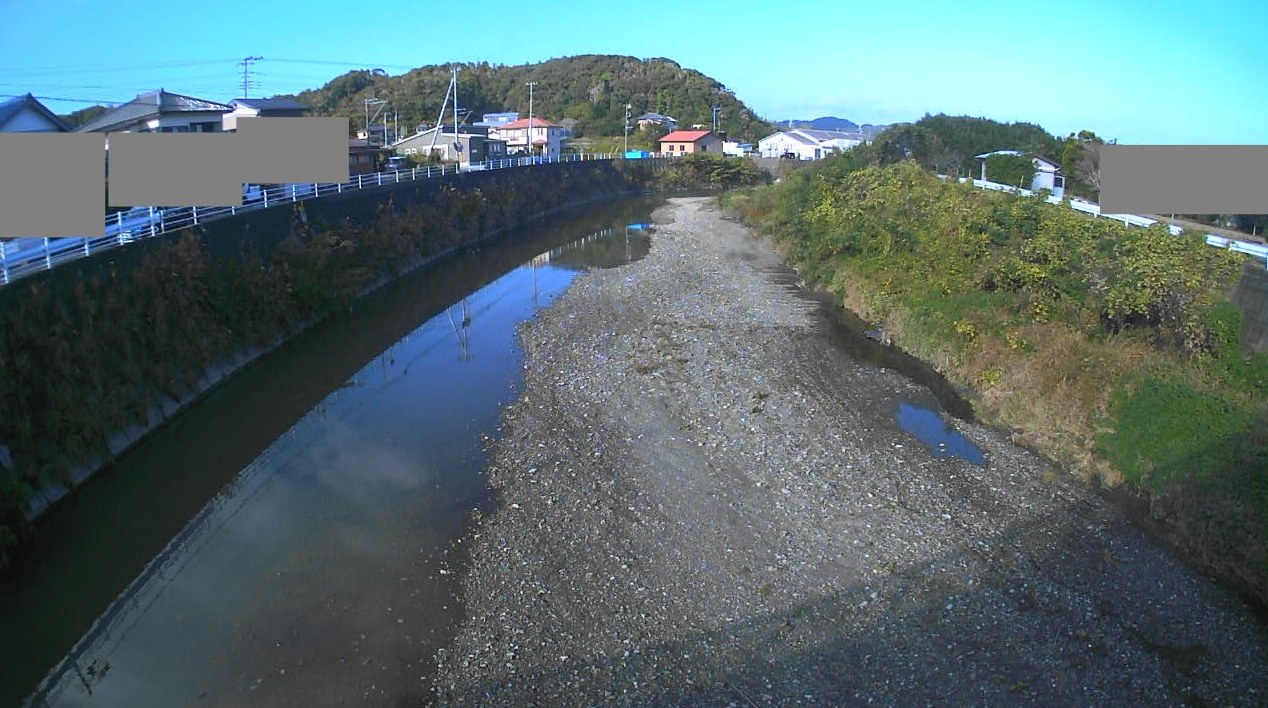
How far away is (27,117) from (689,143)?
207 feet

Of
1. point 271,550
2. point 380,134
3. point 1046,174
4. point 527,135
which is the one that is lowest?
point 271,550

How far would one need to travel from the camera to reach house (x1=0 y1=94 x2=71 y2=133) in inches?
821

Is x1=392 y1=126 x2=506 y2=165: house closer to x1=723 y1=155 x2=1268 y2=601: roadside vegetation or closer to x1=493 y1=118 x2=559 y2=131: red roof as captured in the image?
x1=493 y1=118 x2=559 y2=131: red roof

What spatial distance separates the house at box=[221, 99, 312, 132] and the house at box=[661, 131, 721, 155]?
148ft

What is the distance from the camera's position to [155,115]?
91.7ft

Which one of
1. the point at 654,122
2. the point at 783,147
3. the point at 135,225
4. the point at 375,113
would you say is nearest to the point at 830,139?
the point at 783,147

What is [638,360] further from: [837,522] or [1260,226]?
[1260,226]

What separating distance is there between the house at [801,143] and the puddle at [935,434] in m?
68.1

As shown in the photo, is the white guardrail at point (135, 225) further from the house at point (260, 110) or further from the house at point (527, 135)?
the house at point (527, 135)

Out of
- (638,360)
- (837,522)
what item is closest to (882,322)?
(638,360)

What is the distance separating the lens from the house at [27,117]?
20.8 metres

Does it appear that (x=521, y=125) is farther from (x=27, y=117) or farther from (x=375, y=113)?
(x=27, y=117)

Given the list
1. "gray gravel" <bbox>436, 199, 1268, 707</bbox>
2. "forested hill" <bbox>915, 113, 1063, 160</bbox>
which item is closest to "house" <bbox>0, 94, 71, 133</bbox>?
"gray gravel" <bbox>436, 199, 1268, 707</bbox>

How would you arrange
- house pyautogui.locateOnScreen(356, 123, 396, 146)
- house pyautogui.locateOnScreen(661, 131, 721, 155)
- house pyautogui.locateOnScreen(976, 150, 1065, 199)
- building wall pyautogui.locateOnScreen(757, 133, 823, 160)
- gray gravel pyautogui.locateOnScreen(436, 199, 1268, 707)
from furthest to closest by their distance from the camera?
building wall pyautogui.locateOnScreen(757, 133, 823, 160) < house pyautogui.locateOnScreen(661, 131, 721, 155) < house pyautogui.locateOnScreen(356, 123, 396, 146) < house pyautogui.locateOnScreen(976, 150, 1065, 199) < gray gravel pyautogui.locateOnScreen(436, 199, 1268, 707)
